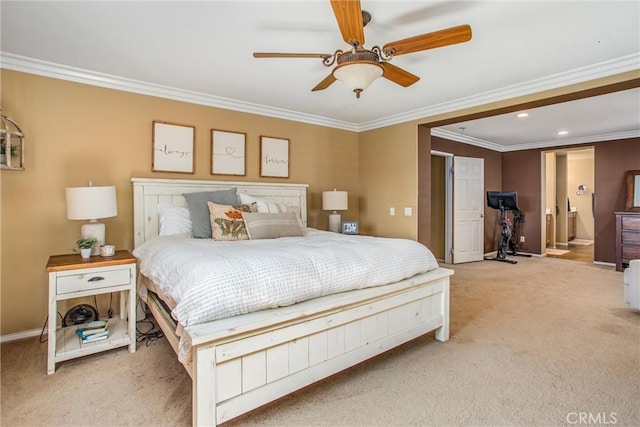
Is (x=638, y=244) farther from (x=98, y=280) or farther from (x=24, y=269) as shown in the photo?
(x=24, y=269)

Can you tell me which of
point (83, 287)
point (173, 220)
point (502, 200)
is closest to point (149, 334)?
point (83, 287)

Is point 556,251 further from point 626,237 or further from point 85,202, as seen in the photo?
point 85,202

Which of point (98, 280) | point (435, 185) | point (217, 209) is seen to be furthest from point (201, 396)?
point (435, 185)

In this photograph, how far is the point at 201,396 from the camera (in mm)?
1475

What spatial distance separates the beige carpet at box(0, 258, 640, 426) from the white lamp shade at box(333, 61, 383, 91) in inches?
75.0

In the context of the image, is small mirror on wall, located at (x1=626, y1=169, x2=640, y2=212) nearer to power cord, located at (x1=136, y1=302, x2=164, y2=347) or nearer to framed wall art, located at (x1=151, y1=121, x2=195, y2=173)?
framed wall art, located at (x1=151, y1=121, x2=195, y2=173)

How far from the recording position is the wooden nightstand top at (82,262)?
2219 mm

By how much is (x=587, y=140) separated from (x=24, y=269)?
833cm

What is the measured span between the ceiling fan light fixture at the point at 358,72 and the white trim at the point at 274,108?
2061 millimetres

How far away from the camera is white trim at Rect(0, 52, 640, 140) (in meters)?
2.69

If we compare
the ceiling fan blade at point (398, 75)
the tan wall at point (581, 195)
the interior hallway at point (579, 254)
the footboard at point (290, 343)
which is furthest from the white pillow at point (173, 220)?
the tan wall at point (581, 195)

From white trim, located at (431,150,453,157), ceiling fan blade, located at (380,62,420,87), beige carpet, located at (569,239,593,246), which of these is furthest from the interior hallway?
ceiling fan blade, located at (380,62,420,87)

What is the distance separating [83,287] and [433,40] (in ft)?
9.10

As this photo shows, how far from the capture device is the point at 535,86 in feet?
10.4
